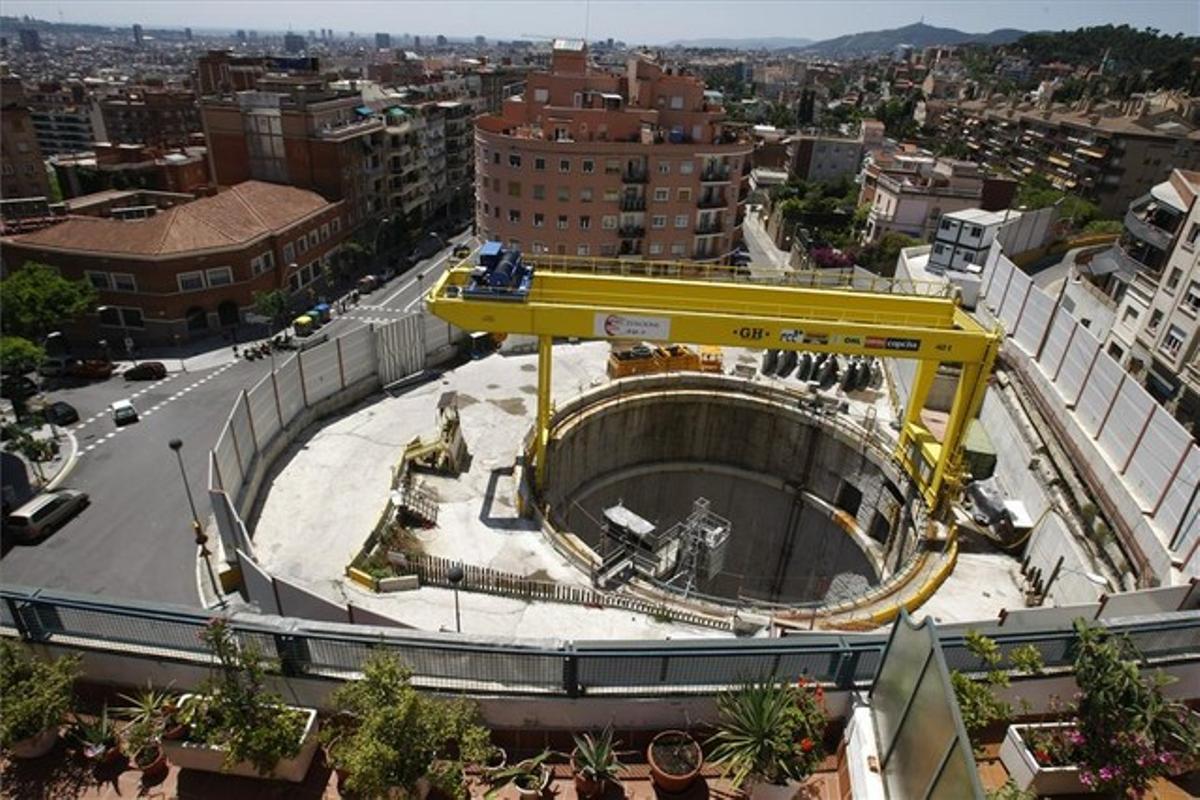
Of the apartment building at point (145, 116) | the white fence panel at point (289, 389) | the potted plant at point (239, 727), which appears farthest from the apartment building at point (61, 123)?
the potted plant at point (239, 727)

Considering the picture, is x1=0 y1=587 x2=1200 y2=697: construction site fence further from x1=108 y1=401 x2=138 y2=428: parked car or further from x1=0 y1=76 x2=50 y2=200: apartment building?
x1=0 y1=76 x2=50 y2=200: apartment building

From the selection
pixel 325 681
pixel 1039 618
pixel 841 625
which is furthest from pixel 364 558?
pixel 1039 618

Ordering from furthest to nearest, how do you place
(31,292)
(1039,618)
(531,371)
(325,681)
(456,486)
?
(31,292) < (531,371) < (456,486) < (1039,618) < (325,681)

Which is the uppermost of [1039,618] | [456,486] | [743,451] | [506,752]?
[506,752]

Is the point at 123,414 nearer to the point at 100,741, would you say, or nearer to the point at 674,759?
the point at 100,741

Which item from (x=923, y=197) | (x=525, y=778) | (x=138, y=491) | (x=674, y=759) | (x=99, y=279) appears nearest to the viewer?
(x=525, y=778)

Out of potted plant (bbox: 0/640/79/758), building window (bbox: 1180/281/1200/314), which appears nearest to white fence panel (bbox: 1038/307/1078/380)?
building window (bbox: 1180/281/1200/314)

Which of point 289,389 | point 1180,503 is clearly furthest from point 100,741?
point 1180,503

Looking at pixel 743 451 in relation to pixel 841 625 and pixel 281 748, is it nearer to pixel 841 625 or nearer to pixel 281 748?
pixel 841 625
